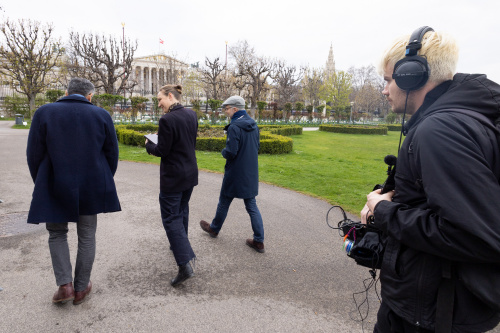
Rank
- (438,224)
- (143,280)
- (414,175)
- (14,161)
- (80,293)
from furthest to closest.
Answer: (14,161), (143,280), (80,293), (414,175), (438,224)

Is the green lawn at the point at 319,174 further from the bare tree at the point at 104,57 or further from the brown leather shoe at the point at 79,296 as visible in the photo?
the bare tree at the point at 104,57

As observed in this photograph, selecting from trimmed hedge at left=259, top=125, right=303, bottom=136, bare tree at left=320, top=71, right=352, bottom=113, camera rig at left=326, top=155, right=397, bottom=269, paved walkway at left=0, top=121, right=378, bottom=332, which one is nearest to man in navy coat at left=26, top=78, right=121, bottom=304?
paved walkway at left=0, top=121, right=378, bottom=332

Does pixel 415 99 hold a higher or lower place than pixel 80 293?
higher

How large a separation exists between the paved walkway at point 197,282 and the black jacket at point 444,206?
5.20ft

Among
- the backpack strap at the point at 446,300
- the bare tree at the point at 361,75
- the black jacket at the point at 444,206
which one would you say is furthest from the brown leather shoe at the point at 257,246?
the bare tree at the point at 361,75

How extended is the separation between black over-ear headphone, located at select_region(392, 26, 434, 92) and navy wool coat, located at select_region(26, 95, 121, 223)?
2452 mm

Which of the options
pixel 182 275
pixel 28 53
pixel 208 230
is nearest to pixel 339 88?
pixel 28 53

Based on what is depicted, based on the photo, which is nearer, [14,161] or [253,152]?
[253,152]

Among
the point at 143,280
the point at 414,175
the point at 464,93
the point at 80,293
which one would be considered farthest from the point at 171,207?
the point at 464,93

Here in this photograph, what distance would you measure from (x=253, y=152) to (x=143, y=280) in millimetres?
1993

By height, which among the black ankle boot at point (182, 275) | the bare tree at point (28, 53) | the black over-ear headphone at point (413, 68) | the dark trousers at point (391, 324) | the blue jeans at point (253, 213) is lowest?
the black ankle boot at point (182, 275)

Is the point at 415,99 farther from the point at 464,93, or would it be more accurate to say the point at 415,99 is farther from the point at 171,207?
the point at 171,207

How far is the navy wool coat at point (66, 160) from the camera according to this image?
2631mm

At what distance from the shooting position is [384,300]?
4.78 feet
